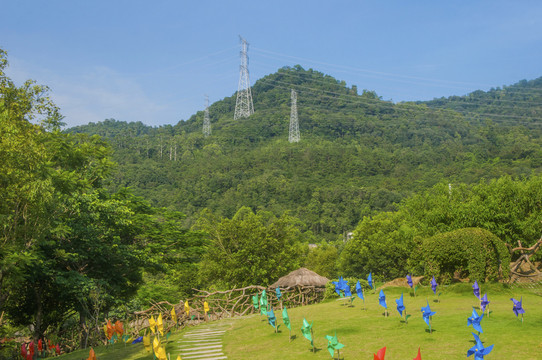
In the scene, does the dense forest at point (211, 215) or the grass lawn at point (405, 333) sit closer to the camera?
the grass lawn at point (405, 333)

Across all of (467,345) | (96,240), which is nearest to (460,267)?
(467,345)

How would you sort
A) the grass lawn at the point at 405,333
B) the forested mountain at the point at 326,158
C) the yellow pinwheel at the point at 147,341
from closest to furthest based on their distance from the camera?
the grass lawn at the point at 405,333 < the yellow pinwheel at the point at 147,341 < the forested mountain at the point at 326,158

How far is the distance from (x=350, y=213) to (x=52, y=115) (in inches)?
2599

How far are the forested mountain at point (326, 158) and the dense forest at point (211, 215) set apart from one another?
51 centimetres

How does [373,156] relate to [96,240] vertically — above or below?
above

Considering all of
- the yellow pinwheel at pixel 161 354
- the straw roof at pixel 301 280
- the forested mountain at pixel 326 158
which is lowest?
the straw roof at pixel 301 280

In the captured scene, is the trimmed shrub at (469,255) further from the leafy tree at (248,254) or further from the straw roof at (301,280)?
the leafy tree at (248,254)

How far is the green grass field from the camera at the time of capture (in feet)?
30.1

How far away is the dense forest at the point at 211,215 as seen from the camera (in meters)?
15.9

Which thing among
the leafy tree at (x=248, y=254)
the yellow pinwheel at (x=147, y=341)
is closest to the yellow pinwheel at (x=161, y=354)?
the yellow pinwheel at (x=147, y=341)

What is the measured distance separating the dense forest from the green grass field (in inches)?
111

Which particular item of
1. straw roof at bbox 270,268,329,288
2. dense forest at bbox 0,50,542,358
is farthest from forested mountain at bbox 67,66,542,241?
straw roof at bbox 270,268,329,288

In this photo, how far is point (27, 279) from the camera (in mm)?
17000

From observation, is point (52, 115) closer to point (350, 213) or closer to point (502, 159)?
point (350, 213)
